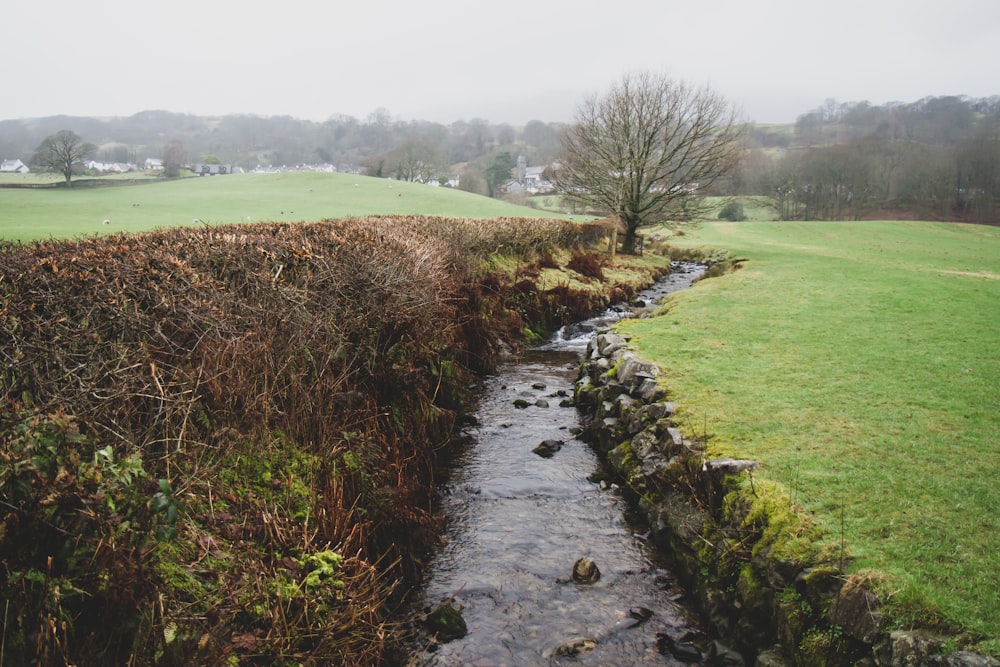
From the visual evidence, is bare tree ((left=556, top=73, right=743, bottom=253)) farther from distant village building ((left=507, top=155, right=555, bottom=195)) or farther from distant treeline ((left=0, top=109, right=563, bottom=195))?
distant treeline ((left=0, top=109, right=563, bottom=195))

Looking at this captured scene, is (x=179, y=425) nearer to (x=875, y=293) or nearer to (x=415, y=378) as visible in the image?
(x=415, y=378)

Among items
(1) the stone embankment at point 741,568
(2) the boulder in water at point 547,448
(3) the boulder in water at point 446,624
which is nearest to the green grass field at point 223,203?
(2) the boulder in water at point 547,448

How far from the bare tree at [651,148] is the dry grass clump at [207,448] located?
25.6 meters

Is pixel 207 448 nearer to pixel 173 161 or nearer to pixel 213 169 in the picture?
pixel 173 161

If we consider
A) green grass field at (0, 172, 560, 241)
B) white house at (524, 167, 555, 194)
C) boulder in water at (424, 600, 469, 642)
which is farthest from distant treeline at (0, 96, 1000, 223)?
boulder in water at (424, 600, 469, 642)

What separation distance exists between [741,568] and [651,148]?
96.8 ft

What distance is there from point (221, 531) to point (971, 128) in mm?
144280

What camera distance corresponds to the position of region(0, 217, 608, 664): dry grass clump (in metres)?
3.11

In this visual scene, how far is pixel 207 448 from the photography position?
15.4 feet

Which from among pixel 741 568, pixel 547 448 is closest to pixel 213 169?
pixel 547 448

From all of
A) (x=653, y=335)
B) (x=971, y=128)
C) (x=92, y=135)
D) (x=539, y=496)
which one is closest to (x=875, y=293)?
(x=653, y=335)

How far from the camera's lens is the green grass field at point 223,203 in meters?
28.1

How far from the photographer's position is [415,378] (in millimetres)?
8117

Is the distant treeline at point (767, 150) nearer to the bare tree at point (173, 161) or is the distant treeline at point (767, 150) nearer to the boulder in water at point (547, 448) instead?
the bare tree at point (173, 161)
